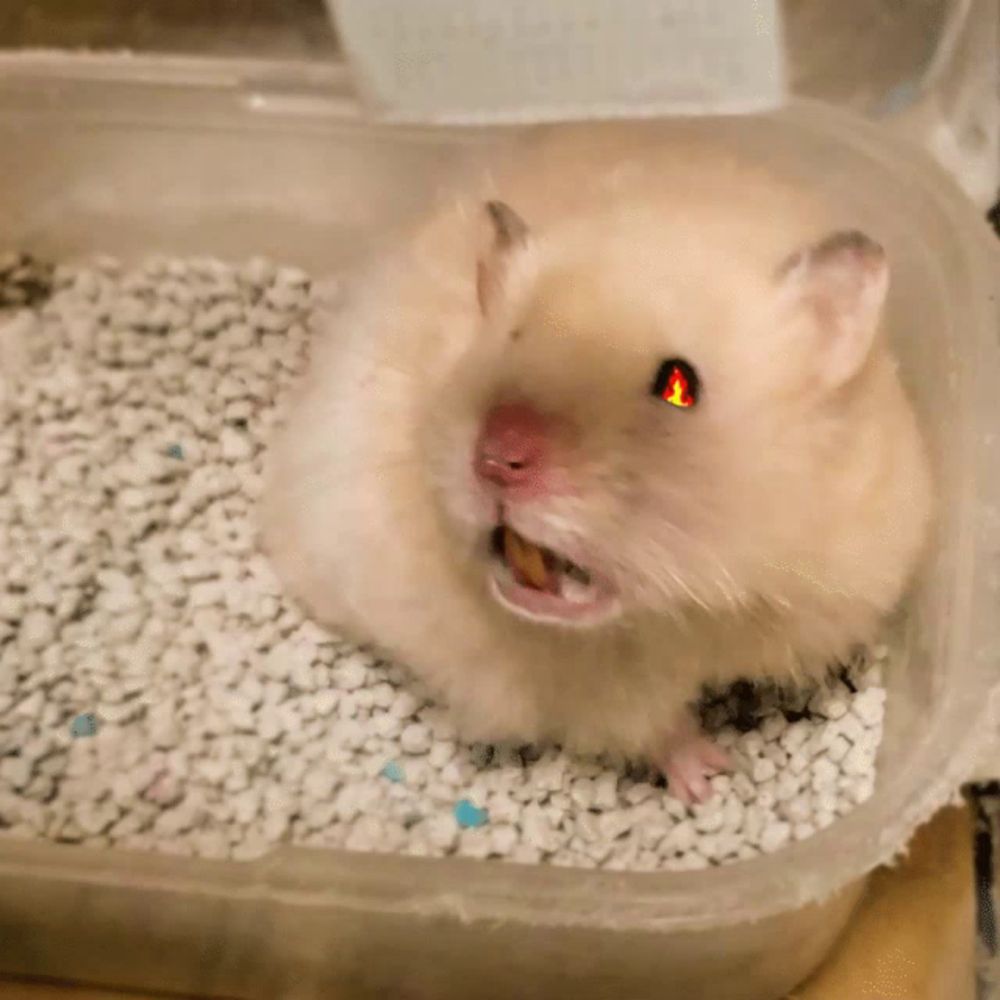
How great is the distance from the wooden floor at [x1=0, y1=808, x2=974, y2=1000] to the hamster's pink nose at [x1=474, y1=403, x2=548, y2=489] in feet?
2.73

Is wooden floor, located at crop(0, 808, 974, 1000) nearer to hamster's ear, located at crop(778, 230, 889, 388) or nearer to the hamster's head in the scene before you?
the hamster's head

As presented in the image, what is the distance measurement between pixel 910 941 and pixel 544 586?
0.74m

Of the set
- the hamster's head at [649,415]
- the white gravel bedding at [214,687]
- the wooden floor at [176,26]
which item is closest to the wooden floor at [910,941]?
the white gravel bedding at [214,687]

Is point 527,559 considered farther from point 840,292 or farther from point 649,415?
point 840,292

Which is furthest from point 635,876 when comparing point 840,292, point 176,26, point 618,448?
point 176,26

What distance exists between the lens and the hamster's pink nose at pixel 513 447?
863 mm

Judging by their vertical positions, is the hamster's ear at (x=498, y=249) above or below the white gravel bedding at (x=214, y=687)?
above

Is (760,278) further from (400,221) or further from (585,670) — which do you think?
(400,221)

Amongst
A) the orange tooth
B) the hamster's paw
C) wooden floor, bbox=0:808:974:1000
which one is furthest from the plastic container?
the orange tooth

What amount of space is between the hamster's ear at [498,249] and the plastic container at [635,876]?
541 mm

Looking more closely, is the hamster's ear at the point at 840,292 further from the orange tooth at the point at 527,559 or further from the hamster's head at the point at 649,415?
the orange tooth at the point at 527,559

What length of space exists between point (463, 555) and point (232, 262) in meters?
0.99

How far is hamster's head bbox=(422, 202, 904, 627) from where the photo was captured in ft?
2.91

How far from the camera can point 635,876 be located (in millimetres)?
1107
